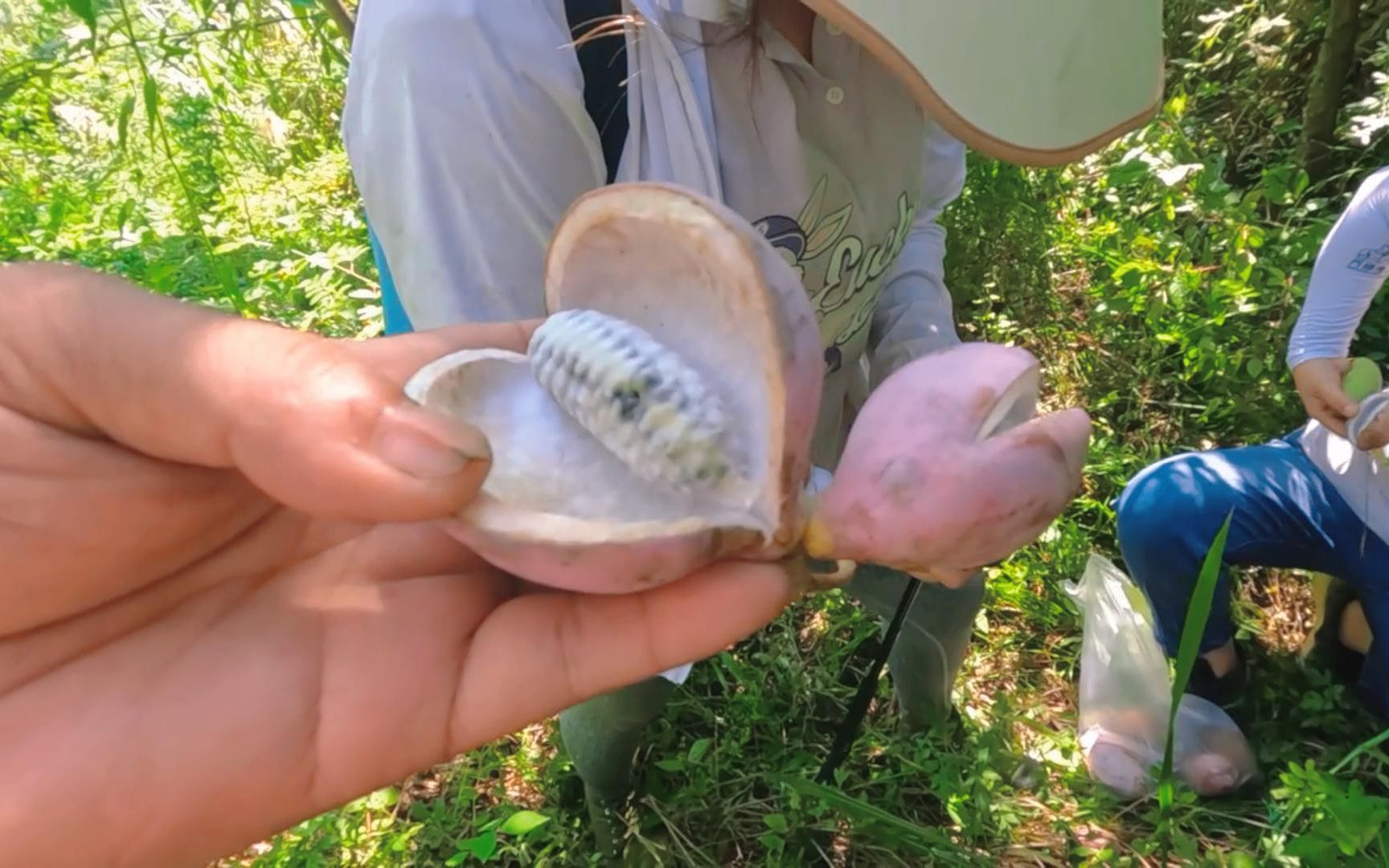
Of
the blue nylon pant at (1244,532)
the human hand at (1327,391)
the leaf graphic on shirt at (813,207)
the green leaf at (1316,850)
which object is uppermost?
the leaf graphic on shirt at (813,207)

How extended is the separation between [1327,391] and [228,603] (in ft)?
4.77

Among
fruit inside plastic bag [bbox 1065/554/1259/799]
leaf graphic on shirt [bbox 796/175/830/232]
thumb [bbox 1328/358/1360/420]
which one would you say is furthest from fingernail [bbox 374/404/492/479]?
thumb [bbox 1328/358/1360/420]

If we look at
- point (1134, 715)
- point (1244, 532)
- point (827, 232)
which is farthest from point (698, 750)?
point (1244, 532)

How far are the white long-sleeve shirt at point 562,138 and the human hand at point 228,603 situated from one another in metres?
0.16

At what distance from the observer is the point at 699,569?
2.33 feet

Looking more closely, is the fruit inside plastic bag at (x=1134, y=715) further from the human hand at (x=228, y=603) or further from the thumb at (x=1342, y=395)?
the human hand at (x=228, y=603)

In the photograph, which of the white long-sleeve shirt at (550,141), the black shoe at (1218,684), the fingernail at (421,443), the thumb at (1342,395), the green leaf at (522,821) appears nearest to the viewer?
the fingernail at (421,443)

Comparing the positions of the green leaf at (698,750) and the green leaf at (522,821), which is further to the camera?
the green leaf at (698,750)

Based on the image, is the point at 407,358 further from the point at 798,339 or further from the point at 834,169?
the point at 834,169

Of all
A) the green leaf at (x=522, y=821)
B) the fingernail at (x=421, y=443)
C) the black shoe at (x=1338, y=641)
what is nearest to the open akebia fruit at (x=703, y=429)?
the fingernail at (x=421, y=443)

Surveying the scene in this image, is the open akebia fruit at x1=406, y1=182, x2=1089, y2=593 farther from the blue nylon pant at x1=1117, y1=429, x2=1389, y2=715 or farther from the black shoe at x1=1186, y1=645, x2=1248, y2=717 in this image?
the black shoe at x1=1186, y1=645, x2=1248, y2=717

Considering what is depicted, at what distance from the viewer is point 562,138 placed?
3.02 ft

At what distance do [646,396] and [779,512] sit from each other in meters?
0.14

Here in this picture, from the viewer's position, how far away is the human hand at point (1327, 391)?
1400 millimetres
